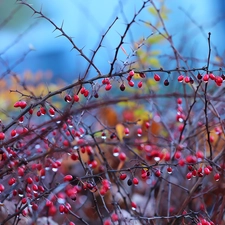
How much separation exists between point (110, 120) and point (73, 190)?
8.69 feet

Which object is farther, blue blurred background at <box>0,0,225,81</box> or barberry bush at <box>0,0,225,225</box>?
blue blurred background at <box>0,0,225,81</box>

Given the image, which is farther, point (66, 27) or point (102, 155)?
point (66, 27)

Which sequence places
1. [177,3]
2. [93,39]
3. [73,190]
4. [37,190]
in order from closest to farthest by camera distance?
[73,190]
[37,190]
[93,39]
[177,3]

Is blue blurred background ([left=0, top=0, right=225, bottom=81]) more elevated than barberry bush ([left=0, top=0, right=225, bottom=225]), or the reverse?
blue blurred background ([left=0, top=0, right=225, bottom=81])

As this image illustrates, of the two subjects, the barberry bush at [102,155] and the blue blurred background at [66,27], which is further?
the blue blurred background at [66,27]

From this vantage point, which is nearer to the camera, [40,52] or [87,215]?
[87,215]

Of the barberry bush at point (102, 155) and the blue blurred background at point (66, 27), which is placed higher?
the blue blurred background at point (66, 27)

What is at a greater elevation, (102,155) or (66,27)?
(66,27)

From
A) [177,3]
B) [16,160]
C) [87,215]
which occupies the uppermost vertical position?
[177,3]

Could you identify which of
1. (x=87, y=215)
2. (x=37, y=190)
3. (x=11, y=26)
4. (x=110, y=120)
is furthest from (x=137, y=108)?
(x=11, y=26)

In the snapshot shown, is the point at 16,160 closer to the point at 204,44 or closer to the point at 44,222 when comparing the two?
the point at 44,222

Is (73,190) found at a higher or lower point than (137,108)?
lower

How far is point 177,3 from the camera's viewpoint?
795 centimetres

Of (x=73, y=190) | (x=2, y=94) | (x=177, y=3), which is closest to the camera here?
(x=73, y=190)
